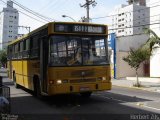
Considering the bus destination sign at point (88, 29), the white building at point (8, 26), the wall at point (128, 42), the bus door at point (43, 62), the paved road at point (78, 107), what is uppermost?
the white building at point (8, 26)

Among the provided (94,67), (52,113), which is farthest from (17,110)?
(94,67)

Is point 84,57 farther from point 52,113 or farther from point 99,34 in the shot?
point 52,113

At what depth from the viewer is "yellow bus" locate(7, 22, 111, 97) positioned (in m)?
14.3

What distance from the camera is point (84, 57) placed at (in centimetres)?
1467

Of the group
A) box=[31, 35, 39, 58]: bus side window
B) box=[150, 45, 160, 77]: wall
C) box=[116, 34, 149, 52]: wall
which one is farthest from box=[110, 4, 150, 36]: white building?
box=[31, 35, 39, 58]: bus side window

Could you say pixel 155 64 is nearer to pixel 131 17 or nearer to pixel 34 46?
pixel 34 46

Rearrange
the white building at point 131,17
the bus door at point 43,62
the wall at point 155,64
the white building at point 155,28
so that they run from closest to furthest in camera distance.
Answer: the bus door at point 43,62 → the white building at point 155,28 → the wall at point 155,64 → the white building at point 131,17

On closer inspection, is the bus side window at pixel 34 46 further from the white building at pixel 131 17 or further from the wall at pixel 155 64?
the white building at pixel 131 17

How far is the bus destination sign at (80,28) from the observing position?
574 inches

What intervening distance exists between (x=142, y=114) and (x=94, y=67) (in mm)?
3540

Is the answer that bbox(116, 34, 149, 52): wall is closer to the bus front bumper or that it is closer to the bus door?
the bus door

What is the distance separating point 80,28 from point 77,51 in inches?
41.3

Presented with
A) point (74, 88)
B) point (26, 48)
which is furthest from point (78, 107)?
point (26, 48)

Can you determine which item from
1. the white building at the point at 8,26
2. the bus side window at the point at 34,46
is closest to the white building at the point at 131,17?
the white building at the point at 8,26
